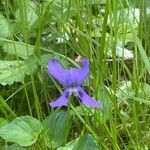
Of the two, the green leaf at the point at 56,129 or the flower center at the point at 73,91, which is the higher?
the flower center at the point at 73,91

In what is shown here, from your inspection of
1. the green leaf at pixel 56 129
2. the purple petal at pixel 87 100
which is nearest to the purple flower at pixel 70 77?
the purple petal at pixel 87 100

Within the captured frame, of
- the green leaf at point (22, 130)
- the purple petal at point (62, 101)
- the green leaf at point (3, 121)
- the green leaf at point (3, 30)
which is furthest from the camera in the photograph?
the green leaf at point (3, 30)

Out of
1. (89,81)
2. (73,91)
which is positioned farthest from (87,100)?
(89,81)

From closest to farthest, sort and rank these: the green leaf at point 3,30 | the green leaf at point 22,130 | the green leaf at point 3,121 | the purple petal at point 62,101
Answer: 1. the purple petal at point 62,101
2. the green leaf at point 22,130
3. the green leaf at point 3,121
4. the green leaf at point 3,30

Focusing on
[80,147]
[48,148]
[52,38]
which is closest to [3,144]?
[48,148]

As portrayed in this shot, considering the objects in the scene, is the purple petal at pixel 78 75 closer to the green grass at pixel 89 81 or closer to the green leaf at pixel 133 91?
the green grass at pixel 89 81

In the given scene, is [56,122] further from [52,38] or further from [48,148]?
[52,38]
